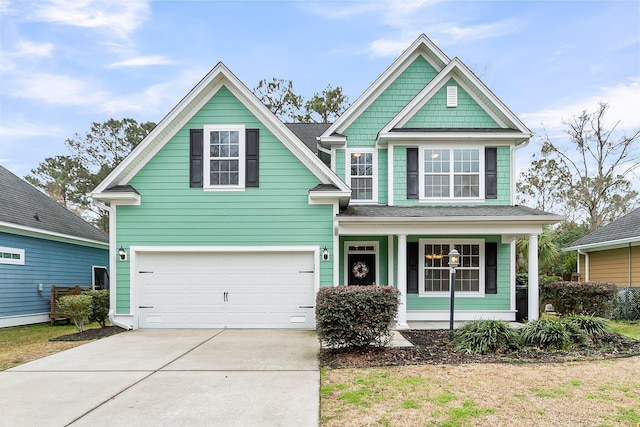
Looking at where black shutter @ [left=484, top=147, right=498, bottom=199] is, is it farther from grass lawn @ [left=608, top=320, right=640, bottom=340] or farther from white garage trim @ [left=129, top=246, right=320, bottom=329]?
white garage trim @ [left=129, top=246, right=320, bottom=329]

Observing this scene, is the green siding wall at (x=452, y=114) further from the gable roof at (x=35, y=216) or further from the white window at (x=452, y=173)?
the gable roof at (x=35, y=216)

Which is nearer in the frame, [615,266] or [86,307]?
[86,307]

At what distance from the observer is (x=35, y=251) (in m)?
13.7

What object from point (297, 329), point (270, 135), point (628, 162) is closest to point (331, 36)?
point (270, 135)

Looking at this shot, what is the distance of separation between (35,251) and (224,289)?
7.06m

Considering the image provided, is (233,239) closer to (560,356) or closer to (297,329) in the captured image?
(297,329)

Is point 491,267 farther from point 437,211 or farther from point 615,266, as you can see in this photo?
point 615,266

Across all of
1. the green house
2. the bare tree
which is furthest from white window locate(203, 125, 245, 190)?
the bare tree

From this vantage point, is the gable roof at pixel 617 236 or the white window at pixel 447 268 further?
the gable roof at pixel 617 236

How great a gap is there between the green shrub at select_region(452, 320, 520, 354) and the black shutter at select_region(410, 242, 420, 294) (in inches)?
153

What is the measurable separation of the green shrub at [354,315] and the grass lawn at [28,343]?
17.6 ft

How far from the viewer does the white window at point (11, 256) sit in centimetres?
1231

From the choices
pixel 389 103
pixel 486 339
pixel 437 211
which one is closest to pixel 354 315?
pixel 486 339

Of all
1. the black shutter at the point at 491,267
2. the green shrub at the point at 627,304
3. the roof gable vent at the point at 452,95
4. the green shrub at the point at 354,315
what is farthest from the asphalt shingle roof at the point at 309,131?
the green shrub at the point at 627,304
